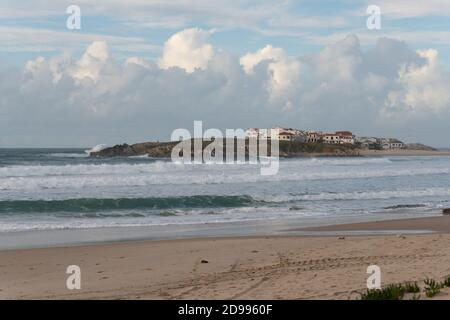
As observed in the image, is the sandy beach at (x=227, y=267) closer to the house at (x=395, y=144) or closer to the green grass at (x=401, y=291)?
the green grass at (x=401, y=291)

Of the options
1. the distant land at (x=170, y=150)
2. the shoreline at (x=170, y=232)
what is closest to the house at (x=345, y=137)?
the distant land at (x=170, y=150)

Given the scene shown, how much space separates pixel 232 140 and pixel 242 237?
71.4 metres

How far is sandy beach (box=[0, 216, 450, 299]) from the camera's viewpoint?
8.07 m

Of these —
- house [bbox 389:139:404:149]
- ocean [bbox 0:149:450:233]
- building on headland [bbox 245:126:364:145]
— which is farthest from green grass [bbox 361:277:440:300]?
house [bbox 389:139:404:149]

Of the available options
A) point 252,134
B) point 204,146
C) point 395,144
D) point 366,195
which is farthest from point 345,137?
point 366,195

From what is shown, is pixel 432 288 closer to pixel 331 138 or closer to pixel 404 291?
pixel 404 291

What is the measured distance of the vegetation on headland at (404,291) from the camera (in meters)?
6.74

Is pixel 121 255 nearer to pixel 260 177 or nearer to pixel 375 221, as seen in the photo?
pixel 375 221

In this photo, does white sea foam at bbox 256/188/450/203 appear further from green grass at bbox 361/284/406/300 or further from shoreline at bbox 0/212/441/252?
green grass at bbox 361/284/406/300

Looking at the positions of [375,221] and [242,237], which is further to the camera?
[375,221]

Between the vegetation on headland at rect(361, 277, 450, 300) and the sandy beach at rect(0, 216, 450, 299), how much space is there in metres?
0.17

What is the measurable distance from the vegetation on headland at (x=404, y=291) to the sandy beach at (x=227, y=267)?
0.54 ft
